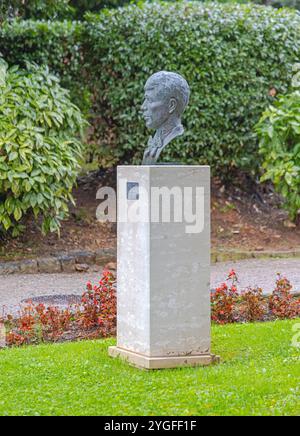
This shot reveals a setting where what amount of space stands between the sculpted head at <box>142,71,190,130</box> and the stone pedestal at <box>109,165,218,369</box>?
42 centimetres

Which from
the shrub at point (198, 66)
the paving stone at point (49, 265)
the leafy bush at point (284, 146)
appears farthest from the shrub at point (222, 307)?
the shrub at point (198, 66)

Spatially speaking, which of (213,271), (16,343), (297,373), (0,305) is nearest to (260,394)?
(297,373)

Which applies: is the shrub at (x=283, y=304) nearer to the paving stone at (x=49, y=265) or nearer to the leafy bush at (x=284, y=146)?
the paving stone at (x=49, y=265)

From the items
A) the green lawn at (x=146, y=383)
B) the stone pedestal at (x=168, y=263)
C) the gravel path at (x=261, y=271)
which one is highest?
the stone pedestal at (x=168, y=263)

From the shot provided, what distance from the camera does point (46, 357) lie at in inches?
270

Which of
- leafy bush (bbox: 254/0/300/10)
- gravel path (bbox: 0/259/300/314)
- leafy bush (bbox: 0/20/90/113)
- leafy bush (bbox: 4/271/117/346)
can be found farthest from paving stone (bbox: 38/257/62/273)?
leafy bush (bbox: 254/0/300/10)

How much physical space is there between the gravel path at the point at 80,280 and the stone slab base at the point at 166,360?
2.39 m

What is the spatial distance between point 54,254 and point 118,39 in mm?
3189

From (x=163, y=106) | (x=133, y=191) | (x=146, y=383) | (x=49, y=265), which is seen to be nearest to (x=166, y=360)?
(x=146, y=383)

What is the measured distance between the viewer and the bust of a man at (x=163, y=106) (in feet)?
21.5

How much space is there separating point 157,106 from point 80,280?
410cm

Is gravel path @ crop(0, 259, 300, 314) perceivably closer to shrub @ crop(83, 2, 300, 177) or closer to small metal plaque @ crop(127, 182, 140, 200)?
shrub @ crop(83, 2, 300, 177)

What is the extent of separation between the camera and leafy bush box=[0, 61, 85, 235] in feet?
34.9

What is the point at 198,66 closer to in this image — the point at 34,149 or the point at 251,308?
the point at 34,149
